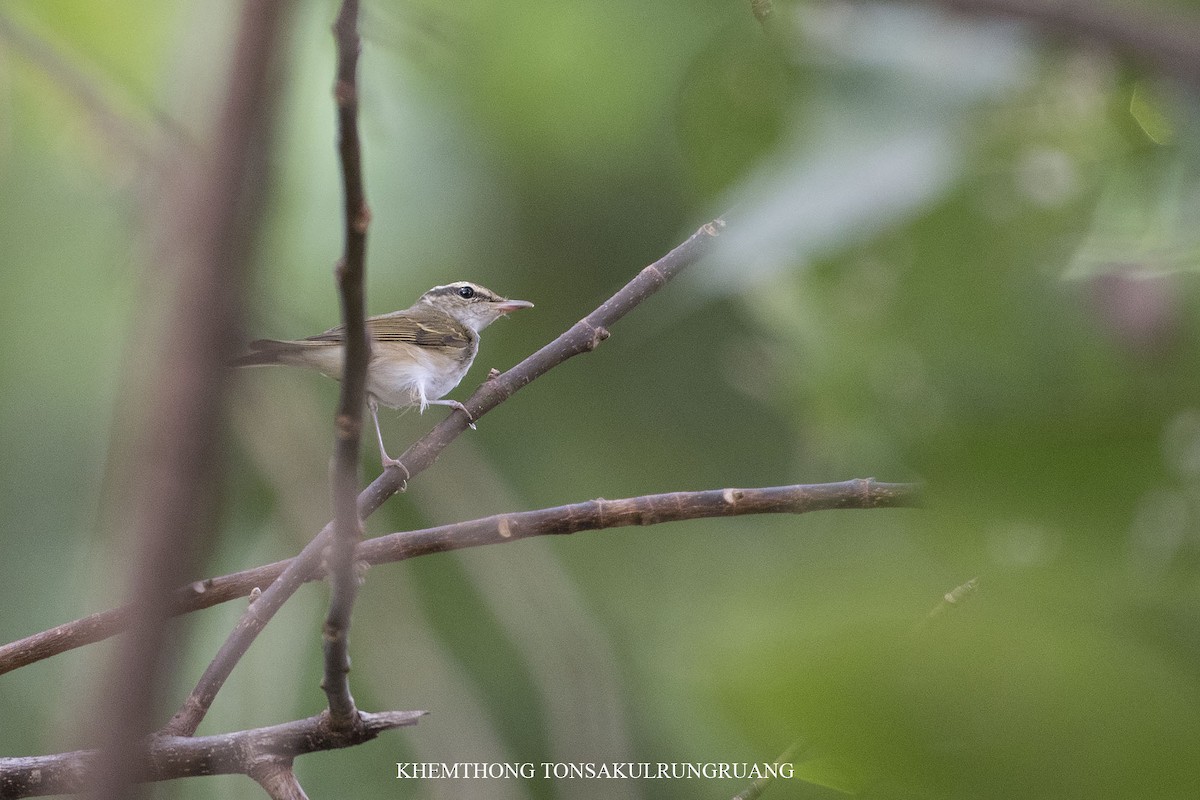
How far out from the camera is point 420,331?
3910 millimetres

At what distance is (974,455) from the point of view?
630mm

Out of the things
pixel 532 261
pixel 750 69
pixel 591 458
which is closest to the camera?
pixel 750 69

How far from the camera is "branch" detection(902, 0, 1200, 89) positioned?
50 cm

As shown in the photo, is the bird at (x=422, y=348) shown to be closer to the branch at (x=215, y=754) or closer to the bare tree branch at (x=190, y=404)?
the branch at (x=215, y=754)

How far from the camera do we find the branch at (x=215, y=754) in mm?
1656

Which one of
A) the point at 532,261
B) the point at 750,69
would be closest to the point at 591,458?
the point at 532,261

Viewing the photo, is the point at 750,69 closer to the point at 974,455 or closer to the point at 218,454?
the point at 974,455

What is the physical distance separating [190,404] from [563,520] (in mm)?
1432

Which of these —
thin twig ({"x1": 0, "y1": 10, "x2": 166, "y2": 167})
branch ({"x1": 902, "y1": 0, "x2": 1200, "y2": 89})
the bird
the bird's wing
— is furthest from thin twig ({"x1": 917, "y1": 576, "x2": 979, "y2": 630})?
the bird's wing

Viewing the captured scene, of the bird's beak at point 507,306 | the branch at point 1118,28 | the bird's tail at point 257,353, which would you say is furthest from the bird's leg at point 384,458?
the branch at point 1118,28

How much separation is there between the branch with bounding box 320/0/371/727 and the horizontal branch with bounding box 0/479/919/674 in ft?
1.10

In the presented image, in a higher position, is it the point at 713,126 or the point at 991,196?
the point at 713,126

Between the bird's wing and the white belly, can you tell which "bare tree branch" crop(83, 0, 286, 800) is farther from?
the bird's wing

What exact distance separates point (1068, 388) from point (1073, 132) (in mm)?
431
